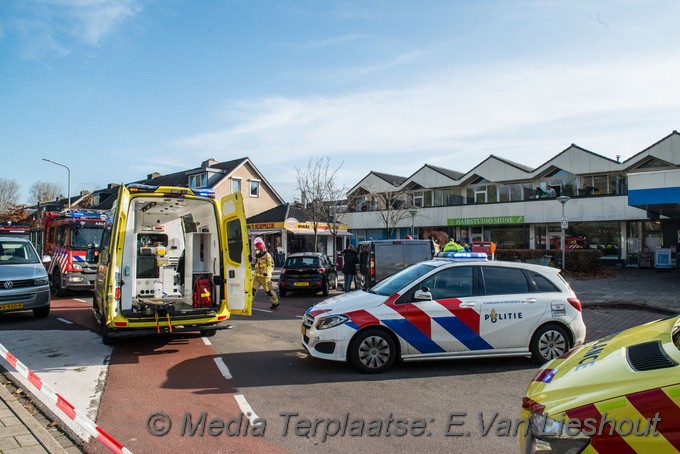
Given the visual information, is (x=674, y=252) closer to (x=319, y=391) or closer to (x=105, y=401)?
(x=319, y=391)

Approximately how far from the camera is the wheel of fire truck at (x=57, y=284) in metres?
16.1

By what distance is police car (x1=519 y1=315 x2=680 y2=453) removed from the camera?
231 centimetres

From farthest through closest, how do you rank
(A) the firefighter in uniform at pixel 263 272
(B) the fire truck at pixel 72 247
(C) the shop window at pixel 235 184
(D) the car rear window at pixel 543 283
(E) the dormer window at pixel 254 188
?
(E) the dormer window at pixel 254 188
(C) the shop window at pixel 235 184
(B) the fire truck at pixel 72 247
(A) the firefighter in uniform at pixel 263 272
(D) the car rear window at pixel 543 283

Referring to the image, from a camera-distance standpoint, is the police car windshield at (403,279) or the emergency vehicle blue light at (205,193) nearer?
the police car windshield at (403,279)

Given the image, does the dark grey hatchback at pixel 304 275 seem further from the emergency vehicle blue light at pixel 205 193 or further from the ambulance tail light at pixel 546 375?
the ambulance tail light at pixel 546 375

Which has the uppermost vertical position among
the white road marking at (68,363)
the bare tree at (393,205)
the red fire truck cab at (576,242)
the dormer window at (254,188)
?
the dormer window at (254,188)

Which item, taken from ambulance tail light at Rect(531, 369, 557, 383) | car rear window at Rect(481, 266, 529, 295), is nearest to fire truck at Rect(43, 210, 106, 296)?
car rear window at Rect(481, 266, 529, 295)

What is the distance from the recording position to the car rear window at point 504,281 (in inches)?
281

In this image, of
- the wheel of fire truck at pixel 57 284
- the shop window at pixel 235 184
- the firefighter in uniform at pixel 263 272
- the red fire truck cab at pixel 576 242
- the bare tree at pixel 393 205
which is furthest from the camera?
the shop window at pixel 235 184

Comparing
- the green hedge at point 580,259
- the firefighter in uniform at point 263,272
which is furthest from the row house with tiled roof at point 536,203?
the firefighter in uniform at point 263,272

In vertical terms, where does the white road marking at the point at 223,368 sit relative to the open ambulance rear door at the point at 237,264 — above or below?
below

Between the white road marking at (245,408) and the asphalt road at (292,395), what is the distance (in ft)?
0.07

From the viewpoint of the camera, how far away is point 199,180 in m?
42.2

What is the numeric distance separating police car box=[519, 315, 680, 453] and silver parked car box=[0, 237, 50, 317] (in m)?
10.7
